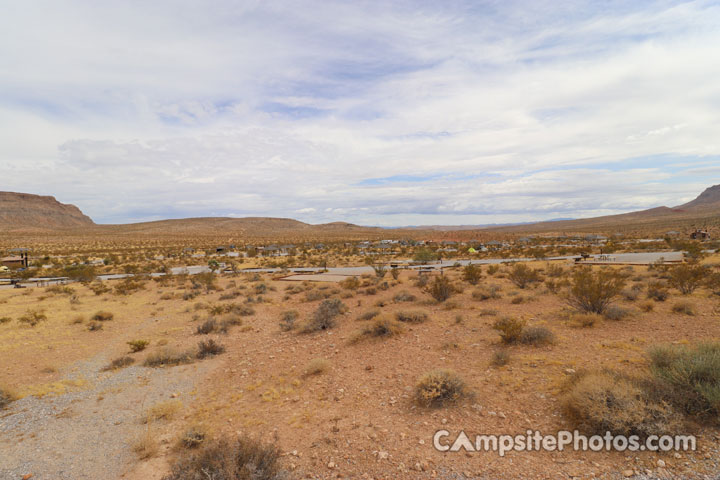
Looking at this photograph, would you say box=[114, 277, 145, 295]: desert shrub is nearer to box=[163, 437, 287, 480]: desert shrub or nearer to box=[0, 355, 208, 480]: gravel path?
box=[0, 355, 208, 480]: gravel path

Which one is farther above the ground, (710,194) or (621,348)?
(710,194)

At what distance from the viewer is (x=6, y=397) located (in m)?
7.08

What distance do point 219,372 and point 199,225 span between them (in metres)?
144

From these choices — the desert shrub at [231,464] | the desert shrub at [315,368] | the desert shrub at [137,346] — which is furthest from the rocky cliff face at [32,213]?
the desert shrub at [231,464]

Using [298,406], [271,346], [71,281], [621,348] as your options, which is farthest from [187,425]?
[71,281]

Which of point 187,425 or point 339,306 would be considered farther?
point 339,306

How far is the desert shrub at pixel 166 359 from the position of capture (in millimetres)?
9250

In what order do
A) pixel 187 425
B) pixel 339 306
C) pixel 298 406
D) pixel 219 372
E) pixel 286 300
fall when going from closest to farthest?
pixel 187 425 < pixel 298 406 < pixel 219 372 < pixel 339 306 < pixel 286 300

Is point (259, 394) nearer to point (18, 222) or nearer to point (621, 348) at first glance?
point (621, 348)

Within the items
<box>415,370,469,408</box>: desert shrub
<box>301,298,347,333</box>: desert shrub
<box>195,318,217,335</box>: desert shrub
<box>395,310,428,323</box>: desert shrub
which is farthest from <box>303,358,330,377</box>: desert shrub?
<box>195,318,217,335</box>: desert shrub

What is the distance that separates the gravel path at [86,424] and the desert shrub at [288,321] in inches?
129

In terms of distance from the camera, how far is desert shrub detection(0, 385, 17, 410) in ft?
22.8

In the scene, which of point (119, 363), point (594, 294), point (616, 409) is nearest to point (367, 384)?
point (616, 409)

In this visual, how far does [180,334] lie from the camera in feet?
39.6
